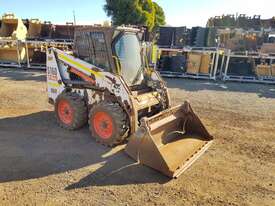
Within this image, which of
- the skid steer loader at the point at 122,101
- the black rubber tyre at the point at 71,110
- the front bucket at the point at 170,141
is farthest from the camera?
the black rubber tyre at the point at 71,110

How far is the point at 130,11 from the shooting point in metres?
26.9

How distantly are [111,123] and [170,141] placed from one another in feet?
3.89

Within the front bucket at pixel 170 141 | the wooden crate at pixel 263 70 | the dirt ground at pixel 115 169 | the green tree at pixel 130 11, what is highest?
the green tree at pixel 130 11

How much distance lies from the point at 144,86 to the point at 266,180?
3.07 metres

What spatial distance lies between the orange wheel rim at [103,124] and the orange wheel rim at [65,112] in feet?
2.62

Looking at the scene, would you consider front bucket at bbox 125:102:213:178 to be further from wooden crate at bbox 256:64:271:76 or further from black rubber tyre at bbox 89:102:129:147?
wooden crate at bbox 256:64:271:76

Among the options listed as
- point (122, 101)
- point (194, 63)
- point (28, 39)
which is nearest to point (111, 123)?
point (122, 101)

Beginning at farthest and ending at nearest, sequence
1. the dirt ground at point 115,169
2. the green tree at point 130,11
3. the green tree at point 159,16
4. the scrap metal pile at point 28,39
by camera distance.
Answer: the green tree at point 159,16 → the green tree at point 130,11 → the scrap metal pile at point 28,39 → the dirt ground at point 115,169

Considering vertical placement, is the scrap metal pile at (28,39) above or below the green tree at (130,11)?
below

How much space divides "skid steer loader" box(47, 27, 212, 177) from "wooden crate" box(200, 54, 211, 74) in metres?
8.68

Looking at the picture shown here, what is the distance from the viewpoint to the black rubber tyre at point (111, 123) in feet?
16.4

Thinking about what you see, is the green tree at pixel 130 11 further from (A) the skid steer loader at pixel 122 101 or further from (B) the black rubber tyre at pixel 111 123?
(B) the black rubber tyre at pixel 111 123

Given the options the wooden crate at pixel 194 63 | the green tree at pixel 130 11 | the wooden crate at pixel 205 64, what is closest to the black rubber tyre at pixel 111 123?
the wooden crate at pixel 194 63

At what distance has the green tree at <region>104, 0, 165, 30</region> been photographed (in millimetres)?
26703
